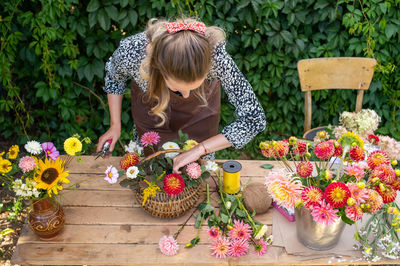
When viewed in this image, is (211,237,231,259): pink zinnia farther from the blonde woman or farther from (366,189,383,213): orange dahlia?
(366,189,383,213): orange dahlia

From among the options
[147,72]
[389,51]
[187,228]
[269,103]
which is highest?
[147,72]

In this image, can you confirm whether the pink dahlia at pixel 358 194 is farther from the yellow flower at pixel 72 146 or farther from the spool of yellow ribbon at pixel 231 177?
the yellow flower at pixel 72 146

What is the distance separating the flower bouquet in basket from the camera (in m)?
1.10

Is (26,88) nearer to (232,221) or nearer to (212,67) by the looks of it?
(212,67)

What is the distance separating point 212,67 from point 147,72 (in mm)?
258

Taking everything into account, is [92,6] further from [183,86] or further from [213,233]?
[213,233]

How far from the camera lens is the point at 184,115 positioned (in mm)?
1581

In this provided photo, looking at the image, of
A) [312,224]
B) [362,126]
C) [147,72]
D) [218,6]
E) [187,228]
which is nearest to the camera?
[312,224]

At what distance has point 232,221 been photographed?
1184 mm

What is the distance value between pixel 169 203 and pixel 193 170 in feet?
0.46

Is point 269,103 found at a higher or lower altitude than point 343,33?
lower

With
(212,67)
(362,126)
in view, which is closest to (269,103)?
(362,126)

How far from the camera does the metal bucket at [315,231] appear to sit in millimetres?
1021

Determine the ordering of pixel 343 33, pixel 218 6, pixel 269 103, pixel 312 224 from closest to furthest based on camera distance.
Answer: pixel 312 224
pixel 218 6
pixel 343 33
pixel 269 103
